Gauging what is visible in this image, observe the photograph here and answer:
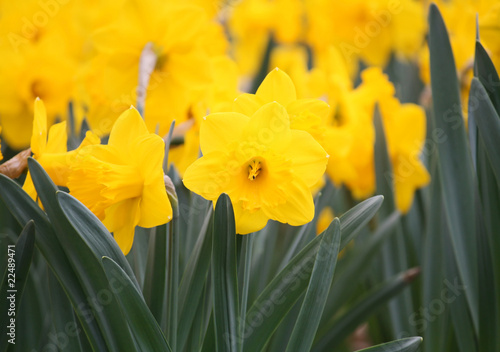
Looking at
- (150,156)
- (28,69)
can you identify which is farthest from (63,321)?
(28,69)

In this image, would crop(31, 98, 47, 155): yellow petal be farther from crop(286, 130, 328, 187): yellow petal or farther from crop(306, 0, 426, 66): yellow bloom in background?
crop(306, 0, 426, 66): yellow bloom in background

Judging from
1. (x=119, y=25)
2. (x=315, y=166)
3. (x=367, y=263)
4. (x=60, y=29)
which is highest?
(x=60, y=29)

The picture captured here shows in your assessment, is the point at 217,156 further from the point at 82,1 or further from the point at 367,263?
the point at 82,1

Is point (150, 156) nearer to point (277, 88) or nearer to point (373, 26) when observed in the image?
point (277, 88)

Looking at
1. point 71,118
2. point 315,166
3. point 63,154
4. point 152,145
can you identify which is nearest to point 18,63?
point 71,118

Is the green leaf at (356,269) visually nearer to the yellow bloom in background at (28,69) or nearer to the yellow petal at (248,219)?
the yellow petal at (248,219)

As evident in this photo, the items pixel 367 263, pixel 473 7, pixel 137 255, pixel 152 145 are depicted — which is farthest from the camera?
pixel 473 7
